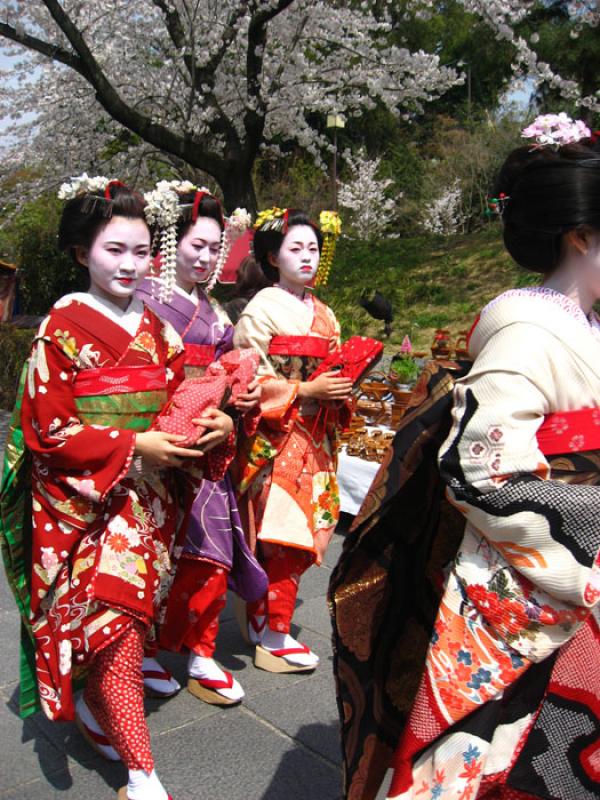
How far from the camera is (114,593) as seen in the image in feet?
7.37

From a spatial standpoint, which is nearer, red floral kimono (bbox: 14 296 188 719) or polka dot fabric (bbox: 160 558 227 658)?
red floral kimono (bbox: 14 296 188 719)

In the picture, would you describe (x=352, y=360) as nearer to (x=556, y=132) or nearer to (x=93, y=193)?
(x=93, y=193)

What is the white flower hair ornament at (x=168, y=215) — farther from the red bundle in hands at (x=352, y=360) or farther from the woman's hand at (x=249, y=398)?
the red bundle in hands at (x=352, y=360)

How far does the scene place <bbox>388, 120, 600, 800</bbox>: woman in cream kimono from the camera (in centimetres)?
154

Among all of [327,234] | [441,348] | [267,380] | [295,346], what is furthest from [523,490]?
[441,348]

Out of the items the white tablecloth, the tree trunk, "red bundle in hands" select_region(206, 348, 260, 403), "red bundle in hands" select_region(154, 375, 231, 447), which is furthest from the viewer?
the tree trunk

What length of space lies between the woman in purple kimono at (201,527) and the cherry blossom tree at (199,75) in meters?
6.10

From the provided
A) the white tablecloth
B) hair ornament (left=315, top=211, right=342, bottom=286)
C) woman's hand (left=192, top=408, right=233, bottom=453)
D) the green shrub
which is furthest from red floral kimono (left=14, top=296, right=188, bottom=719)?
the green shrub

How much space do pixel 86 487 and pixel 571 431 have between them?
4.15 ft

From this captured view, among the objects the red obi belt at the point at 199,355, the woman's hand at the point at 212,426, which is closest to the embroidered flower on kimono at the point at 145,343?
the woman's hand at the point at 212,426

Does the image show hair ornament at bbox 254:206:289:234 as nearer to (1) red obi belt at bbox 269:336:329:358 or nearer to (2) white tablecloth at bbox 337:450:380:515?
(1) red obi belt at bbox 269:336:329:358

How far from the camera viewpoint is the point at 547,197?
5.51ft

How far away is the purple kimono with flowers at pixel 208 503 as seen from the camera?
9.78ft

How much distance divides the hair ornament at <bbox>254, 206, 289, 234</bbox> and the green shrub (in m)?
5.96
